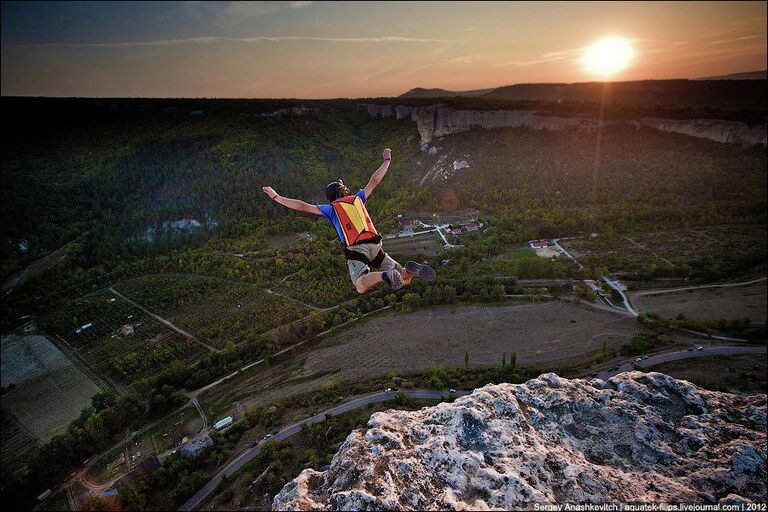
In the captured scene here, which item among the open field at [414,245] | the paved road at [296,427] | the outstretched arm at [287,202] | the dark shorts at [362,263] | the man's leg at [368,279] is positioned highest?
the outstretched arm at [287,202]

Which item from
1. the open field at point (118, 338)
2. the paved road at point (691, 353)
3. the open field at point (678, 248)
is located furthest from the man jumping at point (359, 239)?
the open field at point (678, 248)

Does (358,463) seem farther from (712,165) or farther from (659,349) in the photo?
(712,165)

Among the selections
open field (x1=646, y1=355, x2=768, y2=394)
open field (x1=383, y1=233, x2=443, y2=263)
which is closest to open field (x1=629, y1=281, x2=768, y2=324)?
open field (x1=646, y1=355, x2=768, y2=394)

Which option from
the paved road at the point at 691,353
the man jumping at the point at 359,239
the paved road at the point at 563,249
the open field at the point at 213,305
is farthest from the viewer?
the paved road at the point at 563,249

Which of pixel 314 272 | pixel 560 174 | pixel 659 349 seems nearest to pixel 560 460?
pixel 659 349

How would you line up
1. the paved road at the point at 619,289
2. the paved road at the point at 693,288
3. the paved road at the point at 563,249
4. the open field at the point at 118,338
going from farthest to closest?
the paved road at the point at 563,249, the paved road at the point at 693,288, the paved road at the point at 619,289, the open field at the point at 118,338

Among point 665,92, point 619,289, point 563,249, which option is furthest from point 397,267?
point 665,92

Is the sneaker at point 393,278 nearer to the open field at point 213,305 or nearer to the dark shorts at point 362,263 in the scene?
the dark shorts at point 362,263
